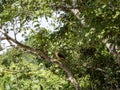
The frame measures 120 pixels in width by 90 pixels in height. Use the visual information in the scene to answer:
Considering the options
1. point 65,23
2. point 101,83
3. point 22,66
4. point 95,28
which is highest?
point 65,23

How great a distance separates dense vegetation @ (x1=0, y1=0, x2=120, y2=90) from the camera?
21.6 ft

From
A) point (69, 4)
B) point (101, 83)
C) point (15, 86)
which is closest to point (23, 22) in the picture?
point (69, 4)

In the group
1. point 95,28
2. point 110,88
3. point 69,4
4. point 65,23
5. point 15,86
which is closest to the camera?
point 15,86

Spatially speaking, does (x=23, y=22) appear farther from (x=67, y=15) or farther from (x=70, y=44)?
(x=67, y=15)

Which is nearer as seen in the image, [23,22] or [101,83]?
[23,22]

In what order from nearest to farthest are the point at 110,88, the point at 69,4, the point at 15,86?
the point at 15,86, the point at 69,4, the point at 110,88

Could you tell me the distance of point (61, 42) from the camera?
17.4m

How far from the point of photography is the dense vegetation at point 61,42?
659 cm

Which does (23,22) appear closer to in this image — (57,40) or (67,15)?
(57,40)

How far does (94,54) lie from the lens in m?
22.3

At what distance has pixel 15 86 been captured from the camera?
20.3 ft

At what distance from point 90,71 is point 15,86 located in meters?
17.8

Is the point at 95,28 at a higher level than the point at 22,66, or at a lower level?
higher

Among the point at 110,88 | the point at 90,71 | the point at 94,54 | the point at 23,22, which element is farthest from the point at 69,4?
the point at 110,88
